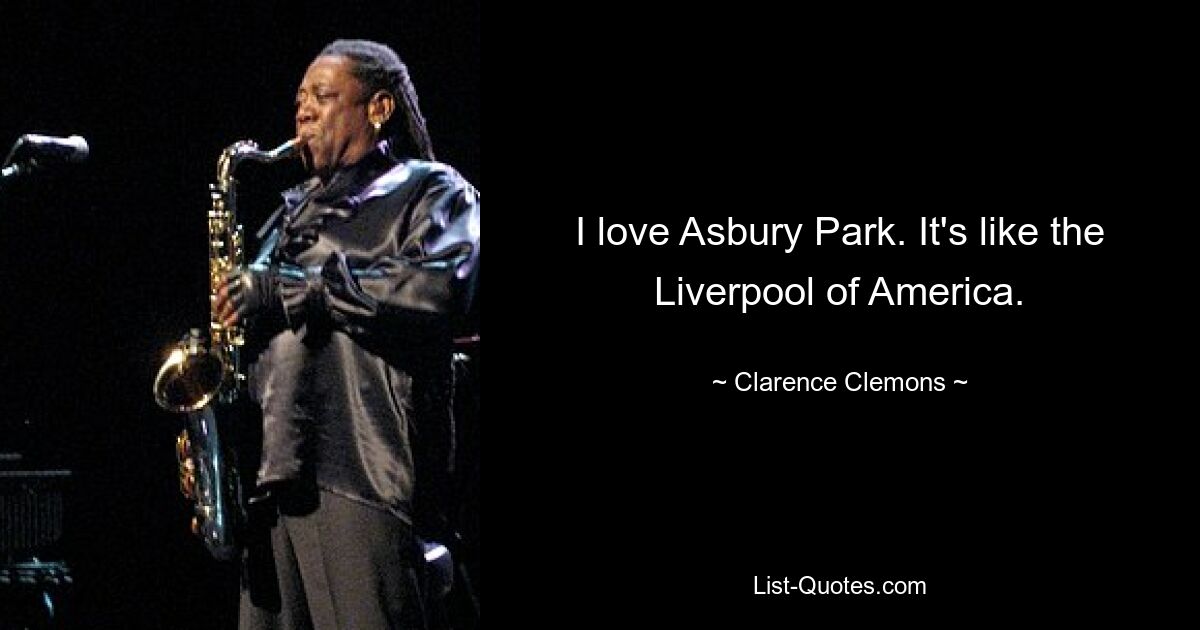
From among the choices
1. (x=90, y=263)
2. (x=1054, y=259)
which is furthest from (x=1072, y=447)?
(x=90, y=263)

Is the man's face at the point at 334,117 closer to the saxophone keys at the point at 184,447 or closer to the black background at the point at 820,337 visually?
the black background at the point at 820,337

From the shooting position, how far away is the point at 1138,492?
3273mm

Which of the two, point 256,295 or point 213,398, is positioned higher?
point 256,295

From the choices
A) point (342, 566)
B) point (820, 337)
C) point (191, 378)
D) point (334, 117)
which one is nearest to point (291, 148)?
point (334, 117)

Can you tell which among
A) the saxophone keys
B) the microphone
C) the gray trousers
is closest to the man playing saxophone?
the gray trousers

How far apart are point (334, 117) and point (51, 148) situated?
0.72 meters

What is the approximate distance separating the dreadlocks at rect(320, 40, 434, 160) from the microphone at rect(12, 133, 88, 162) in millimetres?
651

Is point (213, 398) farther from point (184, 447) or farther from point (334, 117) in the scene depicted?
point (334, 117)

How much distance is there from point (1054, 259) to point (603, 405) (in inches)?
35.4

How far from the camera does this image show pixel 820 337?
334 centimetres

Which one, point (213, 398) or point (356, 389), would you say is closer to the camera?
point (356, 389)

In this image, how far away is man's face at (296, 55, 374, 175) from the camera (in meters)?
3.46

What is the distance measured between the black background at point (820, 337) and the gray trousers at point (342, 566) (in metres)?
0.27

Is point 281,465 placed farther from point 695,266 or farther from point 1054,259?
point 1054,259
